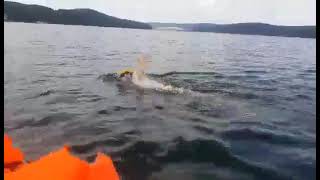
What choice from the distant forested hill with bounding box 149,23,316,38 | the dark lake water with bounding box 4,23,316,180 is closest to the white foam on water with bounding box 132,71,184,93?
the dark lake water with bounding box 4,23,316,180

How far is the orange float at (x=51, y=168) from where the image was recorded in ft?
3.01

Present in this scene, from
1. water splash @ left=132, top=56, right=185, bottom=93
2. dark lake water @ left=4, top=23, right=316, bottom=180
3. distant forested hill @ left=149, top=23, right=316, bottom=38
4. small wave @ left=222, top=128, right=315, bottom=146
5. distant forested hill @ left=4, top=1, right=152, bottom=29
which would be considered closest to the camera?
distant forested hill @ left=4, top=1, right=152, bottom=29

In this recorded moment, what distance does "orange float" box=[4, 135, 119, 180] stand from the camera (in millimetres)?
917

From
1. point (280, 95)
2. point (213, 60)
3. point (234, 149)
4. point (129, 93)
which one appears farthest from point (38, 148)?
point (280, 95)

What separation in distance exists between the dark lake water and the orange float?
953mm

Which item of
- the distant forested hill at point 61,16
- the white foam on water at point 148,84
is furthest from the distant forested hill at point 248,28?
the white foam on water at point 148,84

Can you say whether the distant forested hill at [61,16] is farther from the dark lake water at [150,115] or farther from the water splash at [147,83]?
the water splash at [147,83]

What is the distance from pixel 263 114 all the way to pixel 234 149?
2196 mm

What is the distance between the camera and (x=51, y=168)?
3.04 feet

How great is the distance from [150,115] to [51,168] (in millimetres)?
5154

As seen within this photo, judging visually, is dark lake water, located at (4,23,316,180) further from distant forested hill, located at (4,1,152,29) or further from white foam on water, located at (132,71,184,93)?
white foam on water, located at (132,71,184,93)

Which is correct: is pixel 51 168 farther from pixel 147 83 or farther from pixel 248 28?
pixel 147 83

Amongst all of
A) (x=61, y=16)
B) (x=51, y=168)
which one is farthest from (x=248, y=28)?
(x=51, y=168)

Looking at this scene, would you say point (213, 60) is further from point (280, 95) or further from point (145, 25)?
point (145, 25)
